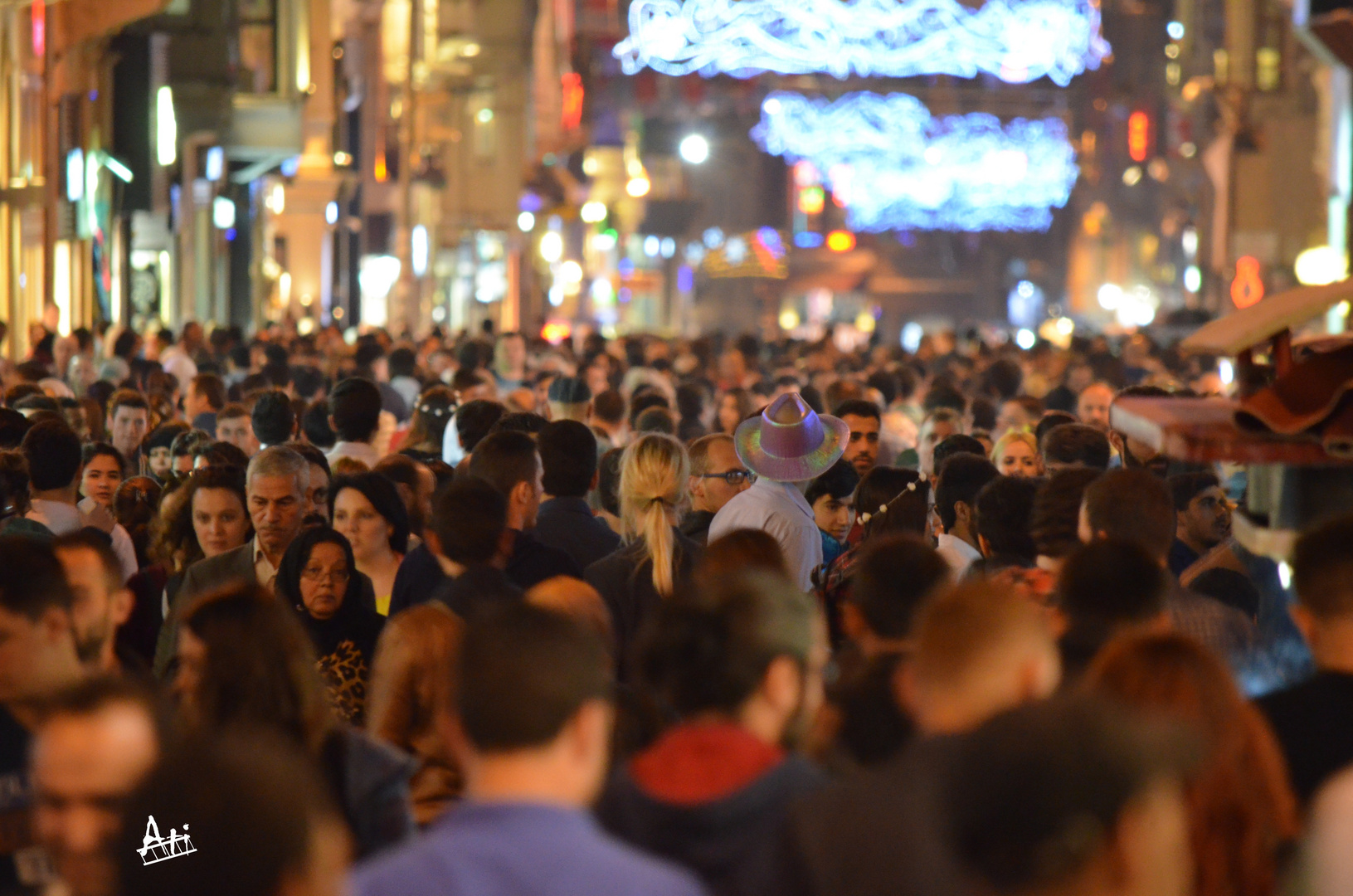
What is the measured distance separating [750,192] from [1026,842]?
70.3 m

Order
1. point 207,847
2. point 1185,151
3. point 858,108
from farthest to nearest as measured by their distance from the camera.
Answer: point 1185,151
point 858,108
point 207,847

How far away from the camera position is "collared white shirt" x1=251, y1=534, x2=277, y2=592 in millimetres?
7340

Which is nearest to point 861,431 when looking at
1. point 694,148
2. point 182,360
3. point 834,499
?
point 834,499

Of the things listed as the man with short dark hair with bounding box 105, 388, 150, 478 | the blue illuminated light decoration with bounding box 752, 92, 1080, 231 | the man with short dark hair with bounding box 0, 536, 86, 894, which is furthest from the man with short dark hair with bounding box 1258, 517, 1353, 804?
the blue illuminated light decoration with bounding box 752, 92, 1080, 231

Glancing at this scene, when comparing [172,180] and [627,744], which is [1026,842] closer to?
[627,744]

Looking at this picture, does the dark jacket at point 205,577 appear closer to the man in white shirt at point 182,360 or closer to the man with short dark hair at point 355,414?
the man with short dark hair at point 355,414

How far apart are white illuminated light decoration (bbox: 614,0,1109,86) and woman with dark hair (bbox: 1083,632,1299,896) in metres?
45.0

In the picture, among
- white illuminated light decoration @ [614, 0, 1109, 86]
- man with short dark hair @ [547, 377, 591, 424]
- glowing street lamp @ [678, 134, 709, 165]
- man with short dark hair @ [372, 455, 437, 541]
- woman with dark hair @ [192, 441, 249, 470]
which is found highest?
white illuminated light decoration @ [614, 0, 1109, 86]

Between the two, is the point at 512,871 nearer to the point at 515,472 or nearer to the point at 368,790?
the point at 368,790

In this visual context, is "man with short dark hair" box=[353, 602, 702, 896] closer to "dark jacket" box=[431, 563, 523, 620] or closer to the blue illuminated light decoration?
"dark jacket" box=[431, 563, 523, 620]

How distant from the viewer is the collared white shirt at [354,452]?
32.3ft

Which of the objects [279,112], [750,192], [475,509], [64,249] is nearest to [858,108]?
[750,192]

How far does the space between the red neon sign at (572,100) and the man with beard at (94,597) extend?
49.6 m

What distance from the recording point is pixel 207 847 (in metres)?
2.62
